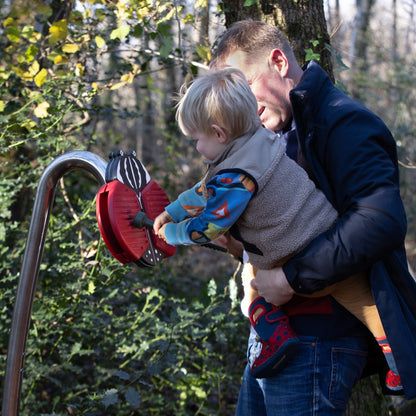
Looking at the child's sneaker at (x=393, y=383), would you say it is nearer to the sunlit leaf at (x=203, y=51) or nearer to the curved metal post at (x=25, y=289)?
the curved metal post at (x=25, y=289)

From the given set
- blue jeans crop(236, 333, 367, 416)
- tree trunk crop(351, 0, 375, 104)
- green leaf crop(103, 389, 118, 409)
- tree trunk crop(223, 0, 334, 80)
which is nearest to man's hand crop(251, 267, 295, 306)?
blue jeans crop(236, 333, 367, 416)

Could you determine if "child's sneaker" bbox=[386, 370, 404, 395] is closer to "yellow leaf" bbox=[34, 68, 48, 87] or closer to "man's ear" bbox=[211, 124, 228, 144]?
"man's ear" bbox=[211, 124, 228, 144]

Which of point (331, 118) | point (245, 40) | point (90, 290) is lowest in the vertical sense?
point (90, 290)

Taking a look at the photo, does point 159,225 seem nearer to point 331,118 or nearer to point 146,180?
point 146,180

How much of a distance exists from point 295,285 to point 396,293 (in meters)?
0.31

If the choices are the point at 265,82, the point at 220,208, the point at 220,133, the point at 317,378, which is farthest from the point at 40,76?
the point at 317,378

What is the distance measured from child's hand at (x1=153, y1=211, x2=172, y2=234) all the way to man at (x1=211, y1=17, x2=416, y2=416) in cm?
34

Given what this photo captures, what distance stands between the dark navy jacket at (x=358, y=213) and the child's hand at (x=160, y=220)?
41 centimetres

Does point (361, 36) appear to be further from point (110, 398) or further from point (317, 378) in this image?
point (317, 378)

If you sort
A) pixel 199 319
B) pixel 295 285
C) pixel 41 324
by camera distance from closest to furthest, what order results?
1. pixel 295 285
2. pixel 41 324
3. pixel 199 319

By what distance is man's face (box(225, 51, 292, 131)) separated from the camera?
1.89 meters

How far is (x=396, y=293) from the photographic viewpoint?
158cm

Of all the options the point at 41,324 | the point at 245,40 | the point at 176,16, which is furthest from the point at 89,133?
the point at 245,40

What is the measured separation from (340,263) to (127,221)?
24.9 inches
